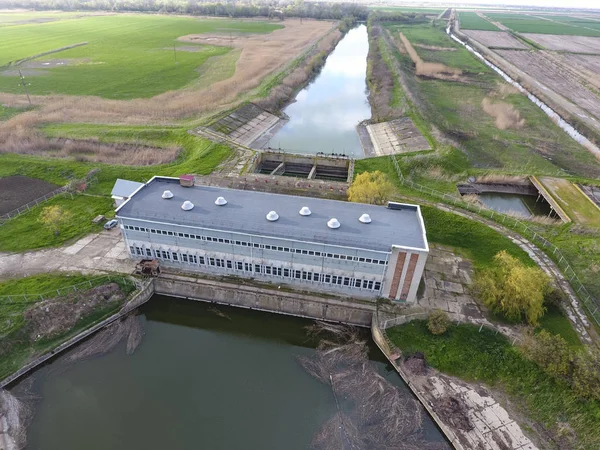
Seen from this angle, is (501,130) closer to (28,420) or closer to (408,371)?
(408,371)

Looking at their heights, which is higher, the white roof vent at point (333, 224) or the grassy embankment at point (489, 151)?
the white roof vent at point (333, 224)

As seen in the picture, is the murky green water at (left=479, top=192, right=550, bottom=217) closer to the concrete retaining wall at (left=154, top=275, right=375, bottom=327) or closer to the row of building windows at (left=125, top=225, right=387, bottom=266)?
the row of building windows at (left=125, top=225, right=387, bottom=266)

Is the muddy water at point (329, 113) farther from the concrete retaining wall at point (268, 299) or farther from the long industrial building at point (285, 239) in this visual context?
the concrete retaining wall at point (268, 299)

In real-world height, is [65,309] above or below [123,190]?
below

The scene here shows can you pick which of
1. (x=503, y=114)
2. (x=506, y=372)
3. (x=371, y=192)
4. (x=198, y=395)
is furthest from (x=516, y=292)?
(x=503, y=114)

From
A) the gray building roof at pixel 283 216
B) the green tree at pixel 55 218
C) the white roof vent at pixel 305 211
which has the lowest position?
the green tree at pixel 55 218

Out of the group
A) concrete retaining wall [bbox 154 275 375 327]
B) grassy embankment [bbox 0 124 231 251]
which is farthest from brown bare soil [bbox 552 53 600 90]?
concrete retaining wall [bbox 154 275 375 327]

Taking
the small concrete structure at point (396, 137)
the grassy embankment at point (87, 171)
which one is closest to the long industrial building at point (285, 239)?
the grassy embankment at point (87, 171)

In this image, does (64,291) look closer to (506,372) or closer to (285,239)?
(285,239)
